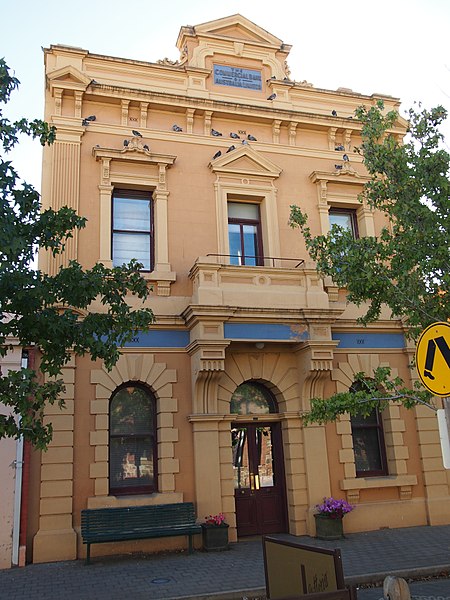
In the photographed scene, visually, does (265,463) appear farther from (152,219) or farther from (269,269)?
(152,219)

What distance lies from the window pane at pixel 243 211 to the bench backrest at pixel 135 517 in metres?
7.01

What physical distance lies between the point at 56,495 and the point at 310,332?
20.5 feet

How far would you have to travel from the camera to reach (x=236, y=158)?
1477 cm

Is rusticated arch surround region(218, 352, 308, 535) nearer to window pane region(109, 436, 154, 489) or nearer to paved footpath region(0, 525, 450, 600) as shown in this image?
paved footpath region(0, 525, 450, 600)

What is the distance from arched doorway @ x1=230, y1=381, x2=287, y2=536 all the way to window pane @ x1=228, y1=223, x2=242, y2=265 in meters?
3.01

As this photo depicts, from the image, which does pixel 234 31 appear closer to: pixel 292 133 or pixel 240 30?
pixel 240 30

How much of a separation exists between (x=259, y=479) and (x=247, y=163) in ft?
25.2

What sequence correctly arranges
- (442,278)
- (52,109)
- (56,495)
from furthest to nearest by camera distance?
1. (52,109)
2. (56,495)
3. (442,278)

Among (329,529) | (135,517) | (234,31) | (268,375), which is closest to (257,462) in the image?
(268,375)

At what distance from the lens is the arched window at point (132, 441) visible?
1227 centimetres

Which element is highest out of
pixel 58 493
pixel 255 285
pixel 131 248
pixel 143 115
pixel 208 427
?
pixel 143 115

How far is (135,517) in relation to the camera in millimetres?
11336

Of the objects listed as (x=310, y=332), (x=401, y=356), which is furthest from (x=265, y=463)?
(x=401, y=356)

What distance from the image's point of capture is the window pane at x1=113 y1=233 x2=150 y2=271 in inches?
538
